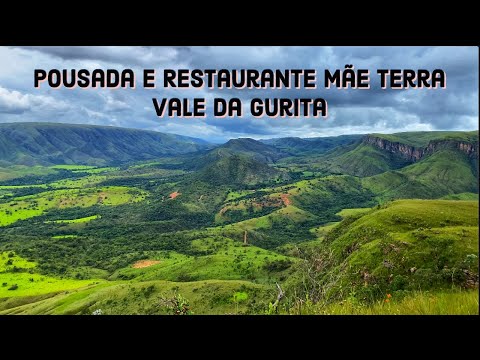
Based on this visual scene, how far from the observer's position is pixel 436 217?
207 ft

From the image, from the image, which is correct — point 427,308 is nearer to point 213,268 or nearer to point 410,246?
point 410,246

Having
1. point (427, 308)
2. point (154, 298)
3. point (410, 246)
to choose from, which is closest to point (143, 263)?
point (154, 298)

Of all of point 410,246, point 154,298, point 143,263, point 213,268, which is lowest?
point 143,263

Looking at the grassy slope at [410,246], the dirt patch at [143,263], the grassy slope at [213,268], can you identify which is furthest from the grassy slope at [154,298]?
the dirt patch at [143,263]

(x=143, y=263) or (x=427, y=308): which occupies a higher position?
(x=427, y=308)

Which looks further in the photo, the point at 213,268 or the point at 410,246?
the point at 213,268

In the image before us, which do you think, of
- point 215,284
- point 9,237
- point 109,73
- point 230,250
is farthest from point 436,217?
point 9,237

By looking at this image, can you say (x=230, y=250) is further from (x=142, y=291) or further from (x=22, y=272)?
(x=22, y=272)

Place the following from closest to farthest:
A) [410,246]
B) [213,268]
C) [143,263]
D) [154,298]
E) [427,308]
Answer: [427,308]
[410,246]
[154,298]
[213,268]
[143,263]

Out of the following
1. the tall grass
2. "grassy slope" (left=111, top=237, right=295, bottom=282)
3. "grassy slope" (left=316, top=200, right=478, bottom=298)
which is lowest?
"grassy slope" (left=111, top=237, right=295, bottom=282)

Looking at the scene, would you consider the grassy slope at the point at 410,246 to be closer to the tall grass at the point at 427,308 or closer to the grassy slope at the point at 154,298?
the grassy slope at the point at 154,298

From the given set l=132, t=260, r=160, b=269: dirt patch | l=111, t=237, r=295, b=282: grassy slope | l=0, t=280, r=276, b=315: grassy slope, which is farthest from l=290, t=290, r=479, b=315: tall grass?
l=132, t=260, r=160, b=269: dirt patch

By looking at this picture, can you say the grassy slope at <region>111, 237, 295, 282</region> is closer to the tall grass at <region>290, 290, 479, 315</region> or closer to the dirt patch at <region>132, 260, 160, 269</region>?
the dirt patch at <region>132, 260, 160, 269</region>
